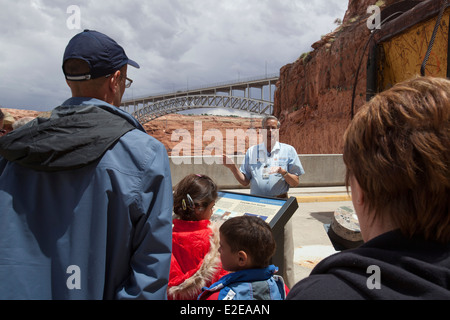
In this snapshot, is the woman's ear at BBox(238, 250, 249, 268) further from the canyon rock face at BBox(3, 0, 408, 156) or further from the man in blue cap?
the canyon rock face at BBox(3, 0, 408, 156)

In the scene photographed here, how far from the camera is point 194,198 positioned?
224 cm

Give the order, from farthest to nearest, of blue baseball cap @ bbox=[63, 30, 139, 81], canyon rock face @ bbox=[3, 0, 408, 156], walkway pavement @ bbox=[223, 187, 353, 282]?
canyon rock face @ bbox=[3, 0, 408, 156] < walkway pavement @ bbox=[223, 187, 353, 282] < blue baseball cap @ bbox=[63, 30, 139, 81]

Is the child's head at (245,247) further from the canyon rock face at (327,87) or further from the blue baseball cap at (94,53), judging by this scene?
the canyon rock face at (327,87)

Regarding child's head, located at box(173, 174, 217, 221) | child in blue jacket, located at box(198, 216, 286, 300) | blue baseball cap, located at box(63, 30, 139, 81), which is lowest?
child in blue jacket, located at box(198, 216, 286, 300)

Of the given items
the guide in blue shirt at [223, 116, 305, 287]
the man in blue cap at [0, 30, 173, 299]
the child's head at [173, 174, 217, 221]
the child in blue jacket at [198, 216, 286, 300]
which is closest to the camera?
the man in blue cap at [0, 30, 173, 299]

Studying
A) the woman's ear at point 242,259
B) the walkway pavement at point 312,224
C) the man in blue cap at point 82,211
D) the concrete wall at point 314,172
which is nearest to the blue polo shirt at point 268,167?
the walkway pavement at point 312,224

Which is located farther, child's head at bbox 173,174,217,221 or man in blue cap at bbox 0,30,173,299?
child's head at bbox 173,174,217,221

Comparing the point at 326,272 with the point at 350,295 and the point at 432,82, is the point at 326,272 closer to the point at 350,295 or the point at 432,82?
the point at 350,295

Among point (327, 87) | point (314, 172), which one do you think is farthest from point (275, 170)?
point (327, 87)

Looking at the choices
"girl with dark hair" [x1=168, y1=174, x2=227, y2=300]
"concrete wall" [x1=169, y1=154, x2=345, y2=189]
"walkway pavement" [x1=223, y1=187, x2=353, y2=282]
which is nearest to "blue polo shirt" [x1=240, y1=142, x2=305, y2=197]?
"walkway pavement" [x1=223, y1=187, x2=353, y2=282]

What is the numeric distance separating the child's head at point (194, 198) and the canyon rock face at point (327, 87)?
22484mm

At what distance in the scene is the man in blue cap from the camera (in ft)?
4.30

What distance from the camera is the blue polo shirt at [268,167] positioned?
400cm

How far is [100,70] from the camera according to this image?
1.60 metres
